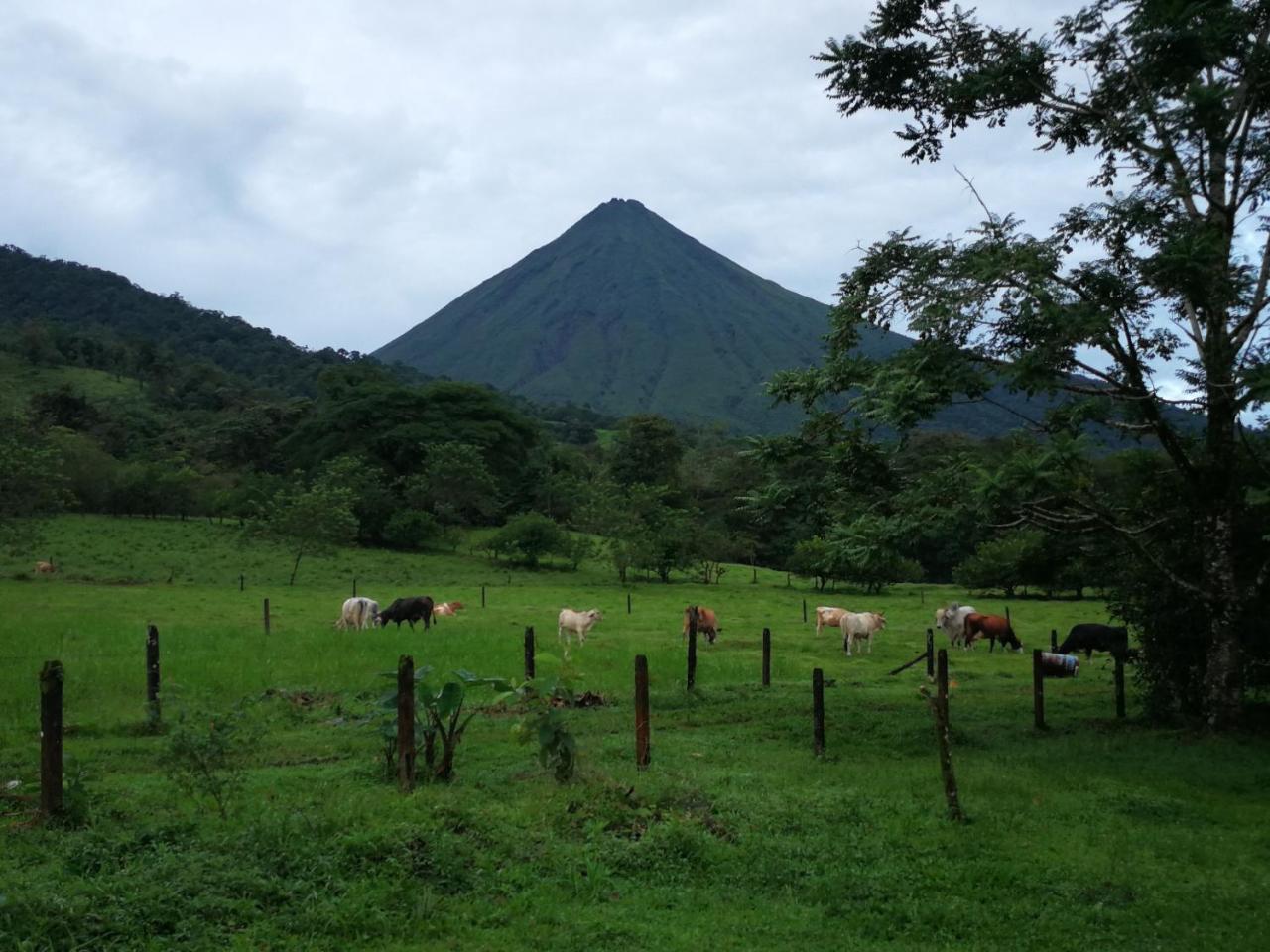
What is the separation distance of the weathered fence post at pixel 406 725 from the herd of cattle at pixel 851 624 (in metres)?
13.0

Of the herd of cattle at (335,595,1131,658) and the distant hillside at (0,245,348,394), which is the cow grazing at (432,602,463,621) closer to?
the herd of cattle at (335,595,1131,658)

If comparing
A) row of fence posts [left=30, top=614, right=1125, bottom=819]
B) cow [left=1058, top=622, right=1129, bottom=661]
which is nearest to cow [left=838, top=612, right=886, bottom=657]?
cow [left=1058, top=622, right=1129, bottom=661]

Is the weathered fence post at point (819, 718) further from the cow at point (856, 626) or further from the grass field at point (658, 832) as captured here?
the cow at point (856, 626)

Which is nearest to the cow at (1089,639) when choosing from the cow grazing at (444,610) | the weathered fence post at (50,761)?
the cow grazing at (444,610)

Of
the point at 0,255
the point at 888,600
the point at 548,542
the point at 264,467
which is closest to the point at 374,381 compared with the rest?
the point at 264,467

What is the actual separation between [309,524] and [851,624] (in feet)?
79.8

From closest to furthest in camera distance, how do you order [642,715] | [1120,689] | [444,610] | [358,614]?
[642,715]
[1120,689]
[358,614]
[444,610]

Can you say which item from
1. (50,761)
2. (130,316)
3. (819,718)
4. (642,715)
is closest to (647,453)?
(819,718)

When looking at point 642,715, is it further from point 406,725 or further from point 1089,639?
point 1089,639

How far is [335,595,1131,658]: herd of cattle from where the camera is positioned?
71.3 ft

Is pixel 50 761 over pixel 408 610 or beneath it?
over

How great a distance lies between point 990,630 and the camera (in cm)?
2350

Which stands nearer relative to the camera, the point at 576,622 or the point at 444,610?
the point at 576,622

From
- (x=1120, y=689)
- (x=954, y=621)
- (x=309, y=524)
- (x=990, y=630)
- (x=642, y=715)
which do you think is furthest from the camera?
(x=309, y=524)
